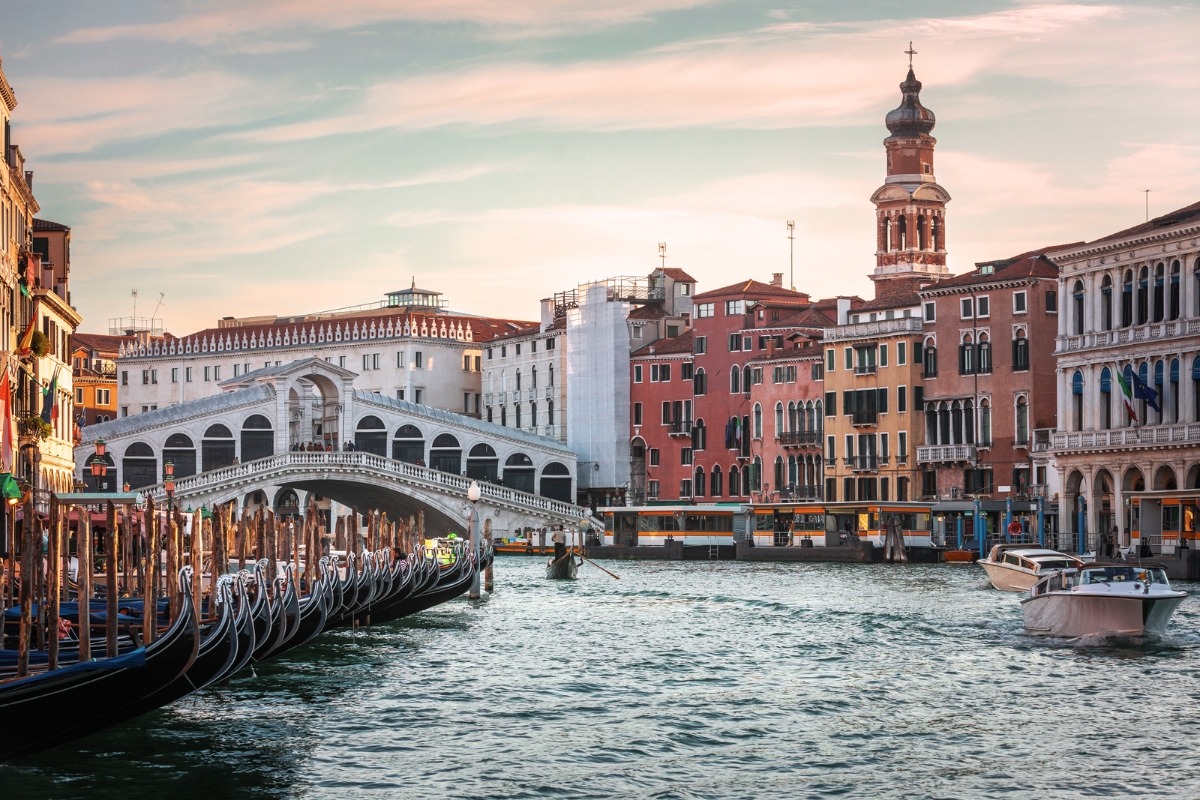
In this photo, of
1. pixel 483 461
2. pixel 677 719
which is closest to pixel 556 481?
pixel 483 461

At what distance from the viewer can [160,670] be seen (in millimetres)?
15594

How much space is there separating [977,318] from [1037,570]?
2329 centimetres

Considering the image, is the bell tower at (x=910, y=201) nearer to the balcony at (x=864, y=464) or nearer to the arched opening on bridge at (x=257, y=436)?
the balcony at (x=864, y=464)

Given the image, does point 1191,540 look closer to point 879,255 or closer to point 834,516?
point 834,516

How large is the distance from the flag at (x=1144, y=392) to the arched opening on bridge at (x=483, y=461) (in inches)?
1127

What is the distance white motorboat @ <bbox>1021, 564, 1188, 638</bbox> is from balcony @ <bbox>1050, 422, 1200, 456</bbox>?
19.1 metres

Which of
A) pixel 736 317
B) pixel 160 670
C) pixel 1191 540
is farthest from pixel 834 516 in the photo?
pixel 160 670

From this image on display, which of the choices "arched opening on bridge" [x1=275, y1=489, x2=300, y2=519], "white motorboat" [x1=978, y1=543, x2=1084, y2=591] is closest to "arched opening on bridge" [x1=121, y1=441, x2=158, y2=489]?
"arched opening on bridge" [x1=275, y1=489, x2=300, y2=519]

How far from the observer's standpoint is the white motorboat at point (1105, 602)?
2333cm

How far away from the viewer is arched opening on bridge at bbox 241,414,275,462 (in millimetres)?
66625

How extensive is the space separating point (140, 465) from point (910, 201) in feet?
89.6

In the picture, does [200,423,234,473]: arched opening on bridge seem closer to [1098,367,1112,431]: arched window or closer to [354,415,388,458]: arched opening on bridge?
[354,415,388,458]: arched opening on bridge

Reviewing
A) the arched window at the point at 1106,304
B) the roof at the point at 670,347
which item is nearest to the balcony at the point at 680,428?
the roof at the point at 670,347

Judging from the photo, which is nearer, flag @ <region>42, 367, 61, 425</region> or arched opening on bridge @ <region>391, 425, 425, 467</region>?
flag @ <region>42, 367, 61, 425</region>
